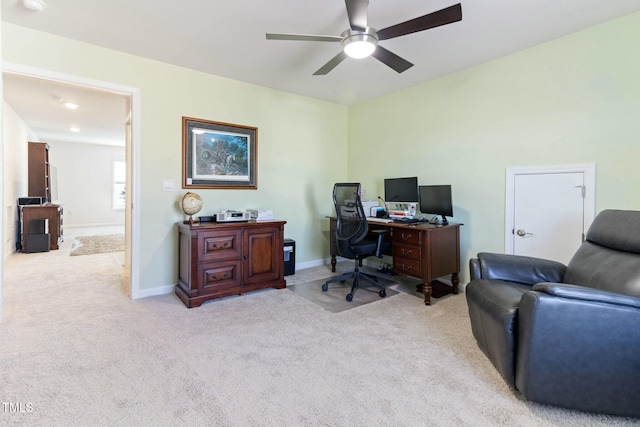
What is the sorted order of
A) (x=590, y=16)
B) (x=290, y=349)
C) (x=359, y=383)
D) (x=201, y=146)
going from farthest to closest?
(x=201, y=146), (x=590, y=16), (x=290, y=349), (x=359, y=383)

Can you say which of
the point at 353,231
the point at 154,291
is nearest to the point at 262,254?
the point at 353,231

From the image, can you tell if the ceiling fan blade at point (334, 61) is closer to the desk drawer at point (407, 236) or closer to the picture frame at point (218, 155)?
the picture frame at point (218, 155)

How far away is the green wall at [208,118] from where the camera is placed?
2.86 m

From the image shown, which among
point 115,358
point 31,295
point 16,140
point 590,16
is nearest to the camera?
point 115,358

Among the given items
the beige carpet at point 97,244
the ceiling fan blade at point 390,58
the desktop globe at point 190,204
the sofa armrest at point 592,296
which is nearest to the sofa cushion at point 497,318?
the sofa armrest at point 592,296

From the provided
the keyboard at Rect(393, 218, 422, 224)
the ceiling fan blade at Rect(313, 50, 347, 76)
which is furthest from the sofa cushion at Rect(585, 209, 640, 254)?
the ceiling fan blade at Rect(313, 50, 347, 76)

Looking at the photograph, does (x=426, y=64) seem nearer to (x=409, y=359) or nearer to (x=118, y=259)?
(x=409, y=359)

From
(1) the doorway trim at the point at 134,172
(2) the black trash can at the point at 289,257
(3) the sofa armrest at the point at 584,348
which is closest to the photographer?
(3) the sofa armrest at the point at 584,348

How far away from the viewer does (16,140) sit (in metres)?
5.35

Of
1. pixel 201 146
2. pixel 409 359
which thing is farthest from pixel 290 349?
pixel 201 146

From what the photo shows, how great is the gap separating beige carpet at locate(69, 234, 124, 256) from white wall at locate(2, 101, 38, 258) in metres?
0.89

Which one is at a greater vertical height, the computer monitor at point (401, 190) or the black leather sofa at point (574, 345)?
the computer monitor at point (401, 190)

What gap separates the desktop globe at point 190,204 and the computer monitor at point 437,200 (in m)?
2.51

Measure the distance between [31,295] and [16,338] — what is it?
1.20 m
